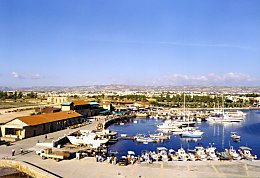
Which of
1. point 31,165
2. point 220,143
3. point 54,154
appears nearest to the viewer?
point 31,165

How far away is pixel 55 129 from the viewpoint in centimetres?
4178

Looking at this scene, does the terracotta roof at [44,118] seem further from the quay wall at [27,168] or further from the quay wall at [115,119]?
the quay wall at [27,168]

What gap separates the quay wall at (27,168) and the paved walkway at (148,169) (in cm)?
70

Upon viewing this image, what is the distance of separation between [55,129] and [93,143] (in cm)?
883

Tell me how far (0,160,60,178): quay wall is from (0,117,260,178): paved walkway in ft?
2.31

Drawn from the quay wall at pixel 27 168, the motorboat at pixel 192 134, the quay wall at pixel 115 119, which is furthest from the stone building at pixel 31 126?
the motorboat at pixel 192 134

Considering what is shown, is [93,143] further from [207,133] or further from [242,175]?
[207,133]

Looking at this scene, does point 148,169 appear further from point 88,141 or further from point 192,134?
point 192,134

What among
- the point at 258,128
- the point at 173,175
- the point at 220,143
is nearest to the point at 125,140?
the point at 220,143

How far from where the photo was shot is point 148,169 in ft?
75.2

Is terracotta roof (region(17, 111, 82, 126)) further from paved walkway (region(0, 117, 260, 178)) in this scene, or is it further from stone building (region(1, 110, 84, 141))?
paved walkway (region(0, 117, 260, 178))

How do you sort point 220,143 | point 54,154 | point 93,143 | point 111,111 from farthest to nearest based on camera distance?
point 111,111
point 220,143
point 93,143
point 54,154

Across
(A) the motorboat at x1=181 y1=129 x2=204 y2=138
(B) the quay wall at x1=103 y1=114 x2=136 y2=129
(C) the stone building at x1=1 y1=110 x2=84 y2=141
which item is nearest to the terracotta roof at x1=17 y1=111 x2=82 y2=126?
(C) the stone building at x1=1 y1=110 x2=84 y2=141

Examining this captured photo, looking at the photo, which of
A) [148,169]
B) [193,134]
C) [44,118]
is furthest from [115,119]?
[148,169]
